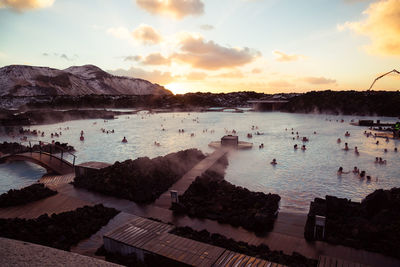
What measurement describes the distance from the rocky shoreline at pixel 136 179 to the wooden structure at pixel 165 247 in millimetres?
3859

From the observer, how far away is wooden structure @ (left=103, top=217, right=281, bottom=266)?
5526 millimetres

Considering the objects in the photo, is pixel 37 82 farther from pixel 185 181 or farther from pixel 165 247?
pixel 165 247

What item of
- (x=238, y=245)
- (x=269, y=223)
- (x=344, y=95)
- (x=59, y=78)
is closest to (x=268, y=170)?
(x=269, y=223)

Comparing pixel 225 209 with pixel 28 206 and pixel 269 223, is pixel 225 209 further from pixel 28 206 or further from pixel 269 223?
pixel 28 206

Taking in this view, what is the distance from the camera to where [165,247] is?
240 inches

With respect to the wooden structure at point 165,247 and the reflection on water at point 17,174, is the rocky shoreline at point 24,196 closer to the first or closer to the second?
the reflection on water at point 17,174

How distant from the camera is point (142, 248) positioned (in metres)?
6.07

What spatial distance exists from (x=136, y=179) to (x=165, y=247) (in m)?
6.93

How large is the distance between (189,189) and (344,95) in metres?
93.8

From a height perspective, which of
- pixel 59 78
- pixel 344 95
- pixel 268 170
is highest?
pixel 59 78

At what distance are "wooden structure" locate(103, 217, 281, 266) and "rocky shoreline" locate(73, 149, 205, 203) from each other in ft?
12.7

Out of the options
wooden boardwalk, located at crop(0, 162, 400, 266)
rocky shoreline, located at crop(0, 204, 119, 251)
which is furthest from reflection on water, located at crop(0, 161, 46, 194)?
rocky shoreline, located at crop(0, 204, 119, 251)

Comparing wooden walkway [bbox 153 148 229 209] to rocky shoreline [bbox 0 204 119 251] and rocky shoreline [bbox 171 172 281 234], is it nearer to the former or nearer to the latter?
rocky shoreline [bbox 171 172 281 234]

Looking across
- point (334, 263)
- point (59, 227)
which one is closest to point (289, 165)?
point (334, 263)
